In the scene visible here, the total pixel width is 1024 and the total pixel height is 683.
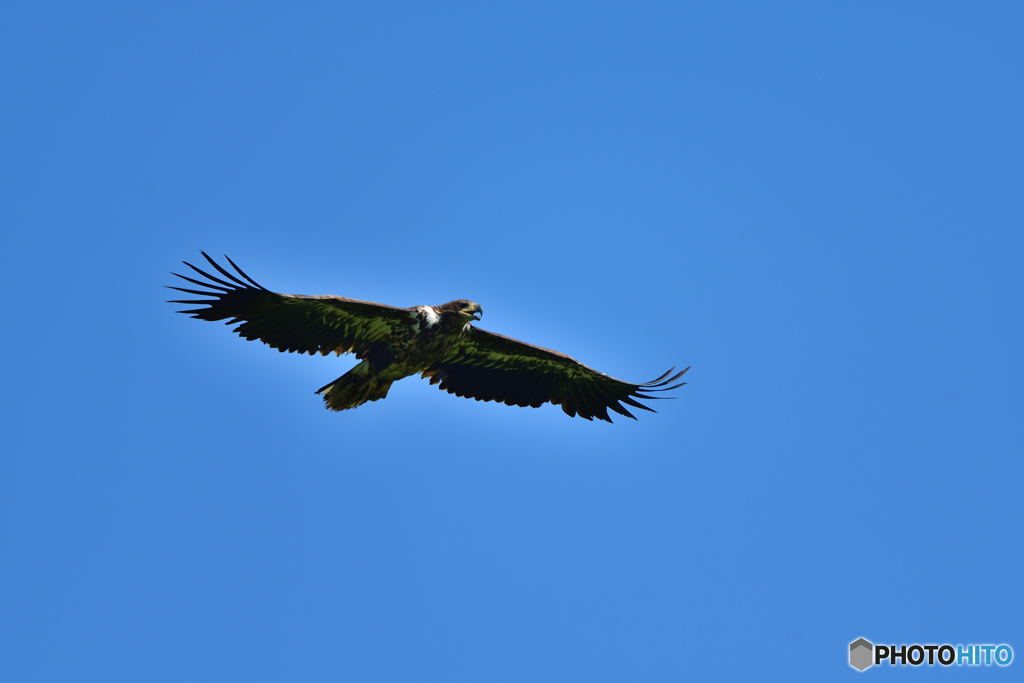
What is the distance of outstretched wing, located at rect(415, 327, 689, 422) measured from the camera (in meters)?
23.3

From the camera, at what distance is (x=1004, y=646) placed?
23.0 metres

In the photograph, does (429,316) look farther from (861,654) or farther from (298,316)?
(861,654)

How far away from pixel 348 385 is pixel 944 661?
399 inches

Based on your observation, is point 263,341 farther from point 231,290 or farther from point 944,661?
point 944,661

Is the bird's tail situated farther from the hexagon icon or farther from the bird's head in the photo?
the hexagon icon

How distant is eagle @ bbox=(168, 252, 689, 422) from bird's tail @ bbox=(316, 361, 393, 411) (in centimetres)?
1

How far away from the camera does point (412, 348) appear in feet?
71.6

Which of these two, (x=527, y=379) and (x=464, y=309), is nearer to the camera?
(x=464, y=309)

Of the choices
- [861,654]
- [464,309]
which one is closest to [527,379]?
[464,309]

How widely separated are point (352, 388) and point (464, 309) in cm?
196

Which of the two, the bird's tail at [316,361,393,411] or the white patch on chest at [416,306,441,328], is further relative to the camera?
the white patch on chest at [416,306,441,328]

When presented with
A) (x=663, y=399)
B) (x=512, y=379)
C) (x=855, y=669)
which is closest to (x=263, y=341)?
(x=512, y=379)

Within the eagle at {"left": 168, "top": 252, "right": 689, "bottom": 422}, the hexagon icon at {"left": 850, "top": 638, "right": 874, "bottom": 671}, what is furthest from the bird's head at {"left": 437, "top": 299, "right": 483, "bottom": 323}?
the hexagon icon at {"left": 850, "top": 638, "right": 874, "bottom": 671}

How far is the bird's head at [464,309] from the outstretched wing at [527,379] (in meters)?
1.00
